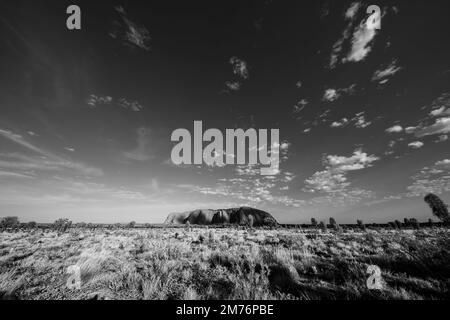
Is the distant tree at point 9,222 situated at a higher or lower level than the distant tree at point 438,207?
lower

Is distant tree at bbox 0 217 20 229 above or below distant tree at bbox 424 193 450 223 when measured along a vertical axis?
Answer: below

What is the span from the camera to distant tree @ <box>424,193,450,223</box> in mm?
53562

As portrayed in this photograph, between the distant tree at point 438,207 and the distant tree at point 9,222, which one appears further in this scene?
the distant tree at point 438,207

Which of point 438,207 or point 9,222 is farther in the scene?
point 438,207

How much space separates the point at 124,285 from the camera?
4.90m

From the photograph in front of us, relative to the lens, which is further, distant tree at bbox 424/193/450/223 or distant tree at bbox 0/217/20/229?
distant tree at bbox 424/193/450/223

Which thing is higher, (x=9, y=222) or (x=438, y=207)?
(x=438, y=207)

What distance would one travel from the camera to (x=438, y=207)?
55344mm

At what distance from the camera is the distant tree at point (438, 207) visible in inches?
2109

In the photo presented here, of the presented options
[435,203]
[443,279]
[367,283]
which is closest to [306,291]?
[367,283]
